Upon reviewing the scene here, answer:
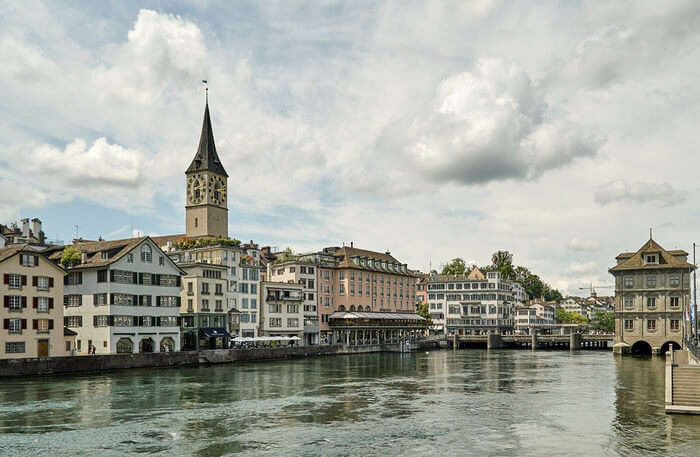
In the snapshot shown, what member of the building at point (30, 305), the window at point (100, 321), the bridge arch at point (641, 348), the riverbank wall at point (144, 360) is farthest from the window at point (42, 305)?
the bridge arch at point (641, 348)

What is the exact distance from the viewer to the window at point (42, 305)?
73.8 m

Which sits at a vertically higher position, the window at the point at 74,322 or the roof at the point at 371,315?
the window at the point at 74,322

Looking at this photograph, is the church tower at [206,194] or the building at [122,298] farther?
the church tower at [206,194]

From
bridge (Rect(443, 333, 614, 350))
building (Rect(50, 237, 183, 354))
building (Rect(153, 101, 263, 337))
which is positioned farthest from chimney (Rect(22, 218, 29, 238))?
bridge (Rect(443, 333, 614, 350))

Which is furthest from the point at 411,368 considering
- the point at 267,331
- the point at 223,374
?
the point at 267,331

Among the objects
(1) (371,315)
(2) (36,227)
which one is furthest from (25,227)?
(1) (371,315)

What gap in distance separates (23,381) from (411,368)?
44845 mm

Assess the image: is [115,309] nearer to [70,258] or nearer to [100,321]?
[100,321]

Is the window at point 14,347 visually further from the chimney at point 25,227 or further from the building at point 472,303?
the building at point 472,303

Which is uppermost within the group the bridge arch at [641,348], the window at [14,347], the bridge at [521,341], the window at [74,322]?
the window at [74,322]

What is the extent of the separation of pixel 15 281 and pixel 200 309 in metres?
31.3

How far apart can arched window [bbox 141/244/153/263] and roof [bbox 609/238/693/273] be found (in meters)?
69.5

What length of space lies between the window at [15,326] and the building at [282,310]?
150 feet

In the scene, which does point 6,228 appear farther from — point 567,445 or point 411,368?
point 567,445
